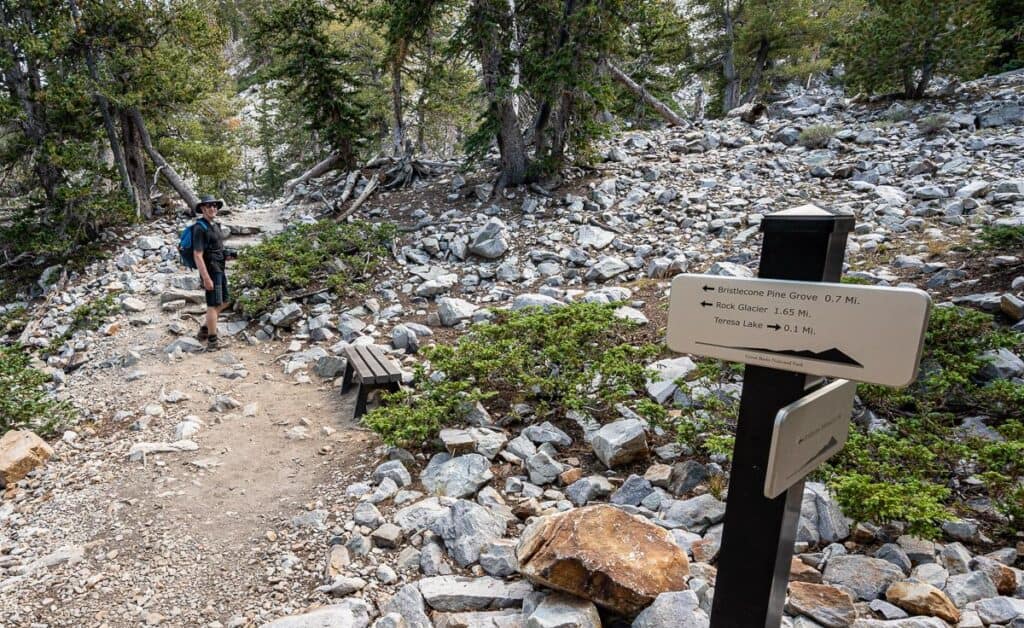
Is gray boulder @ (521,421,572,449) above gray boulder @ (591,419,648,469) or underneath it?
underneath

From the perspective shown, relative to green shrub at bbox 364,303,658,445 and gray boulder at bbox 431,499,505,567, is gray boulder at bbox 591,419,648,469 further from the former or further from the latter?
gray boulder at bbox 431,499,505,567

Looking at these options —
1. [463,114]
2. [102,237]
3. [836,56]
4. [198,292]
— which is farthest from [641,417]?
[463,114]

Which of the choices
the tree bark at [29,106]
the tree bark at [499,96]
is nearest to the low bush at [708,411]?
the tree bark at [499,96]

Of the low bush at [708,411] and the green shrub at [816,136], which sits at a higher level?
the green shrub at [816,136]

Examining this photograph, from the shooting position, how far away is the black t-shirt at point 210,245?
7.00m

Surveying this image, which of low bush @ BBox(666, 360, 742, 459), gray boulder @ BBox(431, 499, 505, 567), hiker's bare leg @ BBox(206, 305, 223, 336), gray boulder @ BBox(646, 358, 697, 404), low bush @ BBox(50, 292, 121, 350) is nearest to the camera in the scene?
gray boulder @ BBox(431, 499, 505, 567)

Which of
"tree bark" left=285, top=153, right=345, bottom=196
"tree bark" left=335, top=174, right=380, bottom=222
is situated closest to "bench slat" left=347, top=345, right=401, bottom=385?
"tree bark" left=335, top=174, right=380, bottom=222

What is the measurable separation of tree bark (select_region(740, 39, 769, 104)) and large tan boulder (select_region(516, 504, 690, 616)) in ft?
91.7

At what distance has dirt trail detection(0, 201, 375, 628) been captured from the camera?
3.06m

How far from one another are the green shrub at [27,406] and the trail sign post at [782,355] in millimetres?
6185

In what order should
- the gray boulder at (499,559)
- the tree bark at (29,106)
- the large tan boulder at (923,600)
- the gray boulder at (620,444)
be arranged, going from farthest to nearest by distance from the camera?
1. the tree bark at (29,106)
2. the gray boulder at (620,444)
3. the gray boulder at (499,559)
4. the large tan boulder at (923,600)

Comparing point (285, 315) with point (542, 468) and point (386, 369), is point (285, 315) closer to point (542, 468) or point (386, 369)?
point (386, 369)

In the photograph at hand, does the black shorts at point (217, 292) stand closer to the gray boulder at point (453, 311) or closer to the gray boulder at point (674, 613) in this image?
the gray boulder at point (453, 311)

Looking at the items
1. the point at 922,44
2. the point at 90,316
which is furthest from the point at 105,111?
the point at 922,44
